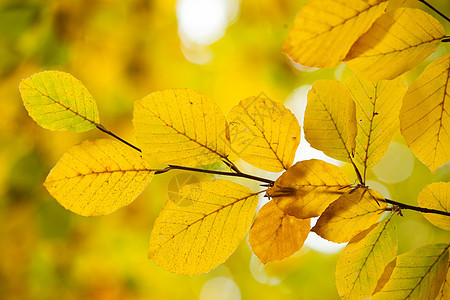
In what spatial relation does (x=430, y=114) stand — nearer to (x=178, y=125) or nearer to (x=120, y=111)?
(x=178, y=125)

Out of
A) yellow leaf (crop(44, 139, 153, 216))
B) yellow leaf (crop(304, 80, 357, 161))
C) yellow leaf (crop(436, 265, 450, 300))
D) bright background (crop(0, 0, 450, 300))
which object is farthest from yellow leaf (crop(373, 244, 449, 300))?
bright background (crop(0, 0, 450, 300))

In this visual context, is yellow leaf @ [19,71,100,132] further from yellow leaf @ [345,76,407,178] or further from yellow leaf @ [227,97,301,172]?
yellow leaf @ [345,76,407,178]

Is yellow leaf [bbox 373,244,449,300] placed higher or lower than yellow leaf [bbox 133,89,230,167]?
lower

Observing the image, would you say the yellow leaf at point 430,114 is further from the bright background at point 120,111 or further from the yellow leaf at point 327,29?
the bright background at point 120,111

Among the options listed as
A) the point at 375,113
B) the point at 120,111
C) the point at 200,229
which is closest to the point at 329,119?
the point at 375,113

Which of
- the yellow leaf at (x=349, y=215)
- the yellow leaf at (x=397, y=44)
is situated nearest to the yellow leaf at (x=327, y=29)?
the yellow leaf at (x=397, y=44)
